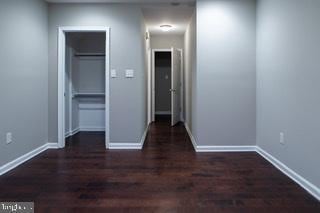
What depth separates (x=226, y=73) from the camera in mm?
4426

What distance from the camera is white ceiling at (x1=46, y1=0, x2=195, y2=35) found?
4.54 meters

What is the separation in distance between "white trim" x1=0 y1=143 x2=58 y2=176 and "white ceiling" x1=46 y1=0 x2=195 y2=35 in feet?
7.70

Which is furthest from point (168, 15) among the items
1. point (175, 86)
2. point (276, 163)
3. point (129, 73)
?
point (276, 163)

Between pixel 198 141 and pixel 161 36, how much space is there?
4.23m

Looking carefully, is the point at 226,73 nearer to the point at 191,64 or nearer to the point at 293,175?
the point at 191,64

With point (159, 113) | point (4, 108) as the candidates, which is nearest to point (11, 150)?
point (4, 108)

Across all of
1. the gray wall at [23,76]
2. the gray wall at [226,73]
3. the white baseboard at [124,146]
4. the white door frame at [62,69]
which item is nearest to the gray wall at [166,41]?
the white door frame at [62,69]

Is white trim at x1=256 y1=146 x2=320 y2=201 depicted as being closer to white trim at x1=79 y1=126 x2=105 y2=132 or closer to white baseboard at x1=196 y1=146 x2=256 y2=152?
white baseboard at x1=196 y1=146 x2=256 y2=152

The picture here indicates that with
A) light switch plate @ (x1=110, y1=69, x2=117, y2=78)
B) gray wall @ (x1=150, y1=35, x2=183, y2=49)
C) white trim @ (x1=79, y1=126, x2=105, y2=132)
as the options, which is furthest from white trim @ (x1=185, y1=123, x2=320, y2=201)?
gray wall @ (x1=150, y1=35, x2=183, y2=49)

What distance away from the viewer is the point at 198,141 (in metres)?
4.52

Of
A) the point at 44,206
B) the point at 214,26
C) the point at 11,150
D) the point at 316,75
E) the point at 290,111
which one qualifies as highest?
the point at 214,26

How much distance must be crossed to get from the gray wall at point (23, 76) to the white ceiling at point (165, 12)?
743 millimetres

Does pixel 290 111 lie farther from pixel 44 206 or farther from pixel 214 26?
pixel 44 206

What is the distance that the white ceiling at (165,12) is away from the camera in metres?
4.54
